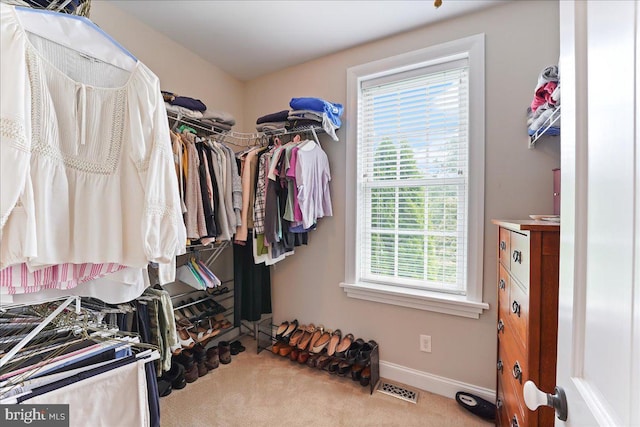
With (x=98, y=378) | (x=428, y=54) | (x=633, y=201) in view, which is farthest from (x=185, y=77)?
(x=633, y=201)

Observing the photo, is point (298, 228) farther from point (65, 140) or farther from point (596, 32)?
point (596, 32)

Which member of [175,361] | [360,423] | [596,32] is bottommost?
[360,423]

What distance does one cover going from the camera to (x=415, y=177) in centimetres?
204

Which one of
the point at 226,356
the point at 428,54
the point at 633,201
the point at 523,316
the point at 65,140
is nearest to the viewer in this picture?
the point at 633,201

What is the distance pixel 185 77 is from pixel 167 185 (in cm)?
174

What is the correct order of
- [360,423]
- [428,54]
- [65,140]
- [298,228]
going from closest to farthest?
[65,140], [360,423], [428,54], [298,228]

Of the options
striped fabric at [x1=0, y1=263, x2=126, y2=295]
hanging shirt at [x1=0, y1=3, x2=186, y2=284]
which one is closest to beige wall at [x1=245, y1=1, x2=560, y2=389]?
hanging shirt at [x1=0, y1=3, x2=186, y2=284]

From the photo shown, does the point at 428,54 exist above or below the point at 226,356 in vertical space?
above

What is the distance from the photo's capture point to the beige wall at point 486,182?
65.2 inches

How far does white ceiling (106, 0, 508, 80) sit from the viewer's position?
1.75 m

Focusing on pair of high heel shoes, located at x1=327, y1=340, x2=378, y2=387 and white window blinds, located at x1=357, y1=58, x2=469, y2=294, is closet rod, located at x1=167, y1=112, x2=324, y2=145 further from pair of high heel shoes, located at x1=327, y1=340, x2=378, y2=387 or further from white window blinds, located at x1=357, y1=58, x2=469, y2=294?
pair of high heel shoes, located at x1=327, y1=340, x2=378, y2=387

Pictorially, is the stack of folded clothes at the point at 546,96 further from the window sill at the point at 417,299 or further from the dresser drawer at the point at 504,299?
the window sill at the point at 417,299

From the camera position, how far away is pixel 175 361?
2.01 meters

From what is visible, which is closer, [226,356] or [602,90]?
[602,90]
